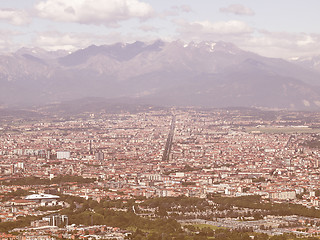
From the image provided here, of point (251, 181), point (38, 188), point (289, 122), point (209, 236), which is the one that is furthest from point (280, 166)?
point (289, 122)

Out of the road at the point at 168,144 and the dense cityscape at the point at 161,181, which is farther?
the road at the point at 168,144

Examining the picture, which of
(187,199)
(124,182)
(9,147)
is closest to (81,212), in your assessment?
(187,199)

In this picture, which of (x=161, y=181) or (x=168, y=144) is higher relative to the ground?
(x=161, y=181)

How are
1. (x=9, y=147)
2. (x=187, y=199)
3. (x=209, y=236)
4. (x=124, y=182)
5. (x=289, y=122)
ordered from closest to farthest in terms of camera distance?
(x=209, y=236) → (x=187, y=199) → (x=124, y=182) → (x=9, y=147) → (x=289, y=122)

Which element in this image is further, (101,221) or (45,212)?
(45,212)

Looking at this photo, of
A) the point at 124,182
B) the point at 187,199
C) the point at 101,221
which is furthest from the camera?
the point at 124,182

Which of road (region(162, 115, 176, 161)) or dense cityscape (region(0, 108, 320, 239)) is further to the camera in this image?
road (region(162, 115, 176, 161))

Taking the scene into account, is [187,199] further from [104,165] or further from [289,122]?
[289,122]
